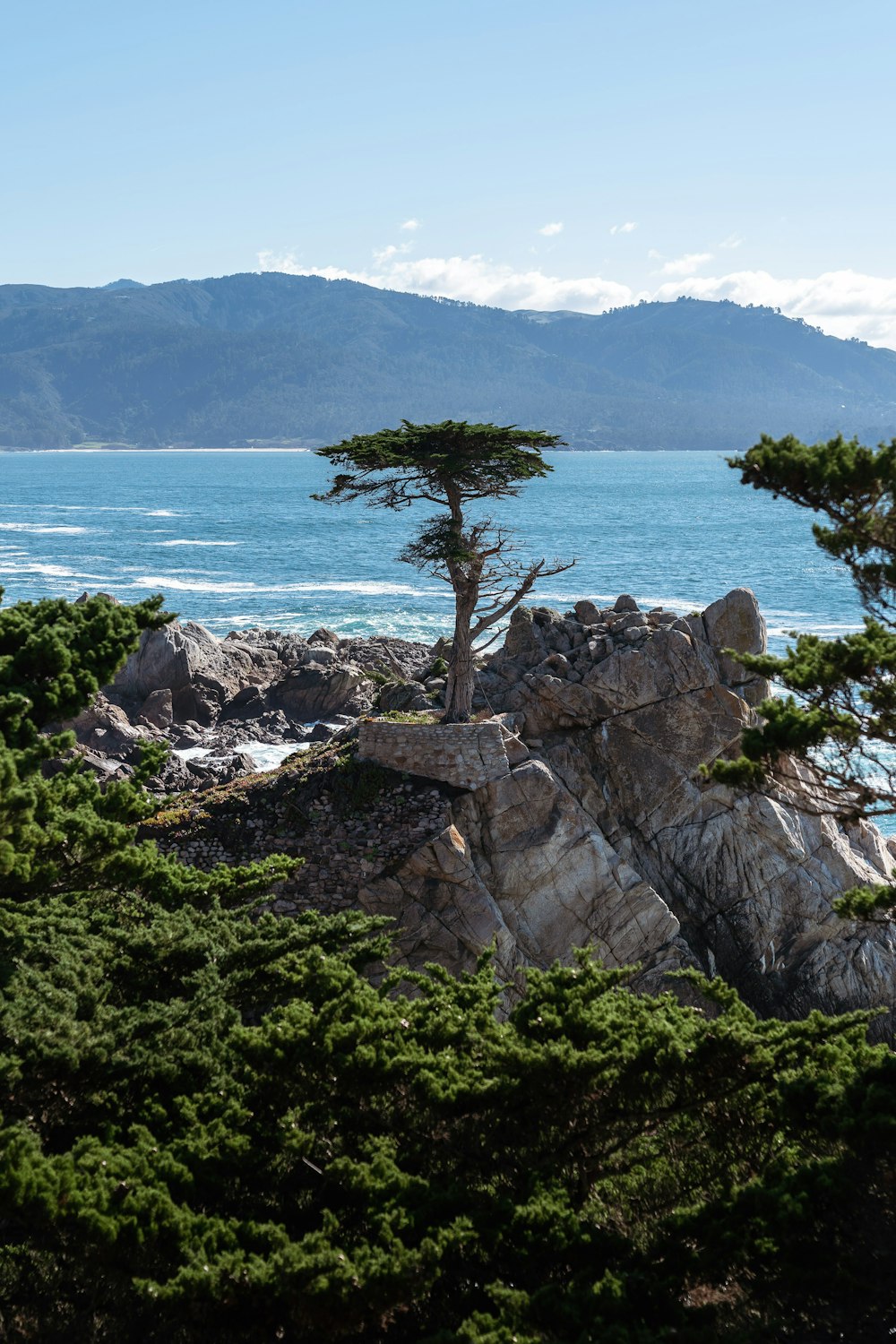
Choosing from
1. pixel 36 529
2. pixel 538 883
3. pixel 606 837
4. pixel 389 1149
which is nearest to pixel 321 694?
pixel 606 837

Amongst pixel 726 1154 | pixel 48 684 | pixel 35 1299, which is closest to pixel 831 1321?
pixel 726 1154

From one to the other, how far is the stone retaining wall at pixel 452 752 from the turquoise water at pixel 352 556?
1586 centimetres

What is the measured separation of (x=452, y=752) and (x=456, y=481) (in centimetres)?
587

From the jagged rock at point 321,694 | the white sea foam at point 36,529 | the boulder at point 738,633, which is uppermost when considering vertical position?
the white sea foam at point 36,529

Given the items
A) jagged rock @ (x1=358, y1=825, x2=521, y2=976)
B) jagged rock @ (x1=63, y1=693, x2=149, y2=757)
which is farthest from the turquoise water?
jagged rock @ (x1=63, y1=693, x2=149, y2=757)

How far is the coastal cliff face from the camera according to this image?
21.1 metres

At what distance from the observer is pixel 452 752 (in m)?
22.4

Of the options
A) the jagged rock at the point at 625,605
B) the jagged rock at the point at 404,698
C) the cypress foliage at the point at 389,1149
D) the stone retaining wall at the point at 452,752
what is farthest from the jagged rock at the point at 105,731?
the cypress foliage at the point at 389,1149

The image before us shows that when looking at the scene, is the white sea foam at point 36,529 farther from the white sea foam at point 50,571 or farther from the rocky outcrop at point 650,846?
the rocky outcrop at point 650,846

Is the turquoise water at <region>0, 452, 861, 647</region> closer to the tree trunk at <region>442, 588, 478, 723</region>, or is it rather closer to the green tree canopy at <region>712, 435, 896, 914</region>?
the tree trunk at <region>442, 588, 478, 723</region>

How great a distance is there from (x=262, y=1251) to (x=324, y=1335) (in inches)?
35.4

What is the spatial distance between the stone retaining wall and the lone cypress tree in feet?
6.07

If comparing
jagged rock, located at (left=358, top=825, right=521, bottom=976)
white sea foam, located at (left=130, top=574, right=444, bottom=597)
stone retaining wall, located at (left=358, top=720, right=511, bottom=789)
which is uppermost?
white sea foam, located at (left=130, top=574, right=444, bottom=597)

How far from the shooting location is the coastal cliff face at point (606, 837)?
21094 mm
